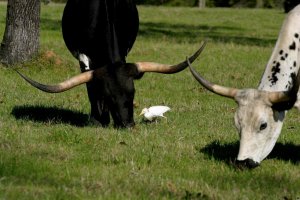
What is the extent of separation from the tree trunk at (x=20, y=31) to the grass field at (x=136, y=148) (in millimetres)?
302

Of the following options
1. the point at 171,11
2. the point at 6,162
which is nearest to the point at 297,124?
the point at 6,162

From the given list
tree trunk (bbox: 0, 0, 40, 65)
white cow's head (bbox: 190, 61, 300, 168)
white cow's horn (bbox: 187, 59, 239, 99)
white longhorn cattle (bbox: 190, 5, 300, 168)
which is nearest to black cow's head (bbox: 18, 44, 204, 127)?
white cow's horn (bbox: 187, 59, 239, 99)

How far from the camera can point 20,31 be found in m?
14.8

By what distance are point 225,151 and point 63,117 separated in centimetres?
306

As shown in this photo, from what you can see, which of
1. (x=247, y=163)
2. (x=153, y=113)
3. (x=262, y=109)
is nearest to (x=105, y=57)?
(x=153, y=113)

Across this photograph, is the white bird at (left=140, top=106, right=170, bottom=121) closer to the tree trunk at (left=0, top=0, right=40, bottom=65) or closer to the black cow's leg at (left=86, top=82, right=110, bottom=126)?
the black cow's leg at (left=86, top=82, right=110, bottom=126)

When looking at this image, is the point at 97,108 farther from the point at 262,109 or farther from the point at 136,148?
the point at 262,109

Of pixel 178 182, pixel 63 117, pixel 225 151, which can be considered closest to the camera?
pixel 178 182

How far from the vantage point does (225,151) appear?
8.38m

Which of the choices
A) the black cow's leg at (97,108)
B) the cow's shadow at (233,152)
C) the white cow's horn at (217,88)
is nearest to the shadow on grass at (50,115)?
the black cow's leg at (97,108)

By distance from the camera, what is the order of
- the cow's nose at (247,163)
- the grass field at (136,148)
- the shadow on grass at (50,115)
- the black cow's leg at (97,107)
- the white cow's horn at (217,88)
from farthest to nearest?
the shadow on grass at (50,115) < the black cow's leg at (97,107) < the white cow's horn at (217,88) < the cow's nose at (247,163) < the grass field at (136,148)

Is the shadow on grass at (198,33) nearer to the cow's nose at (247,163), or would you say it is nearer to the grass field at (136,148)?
the grass field at (136,148)

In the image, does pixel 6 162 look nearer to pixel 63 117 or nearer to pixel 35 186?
pixel 35 186

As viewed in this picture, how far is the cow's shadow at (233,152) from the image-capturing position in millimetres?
7975
